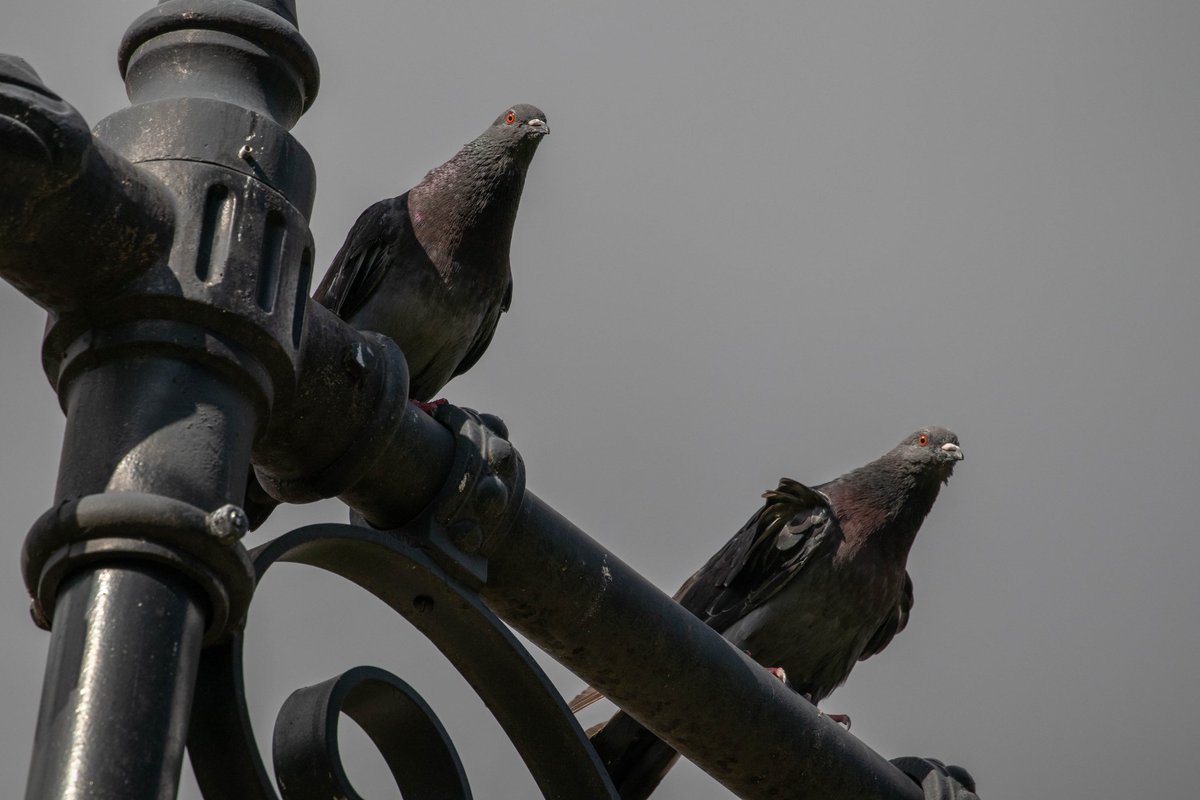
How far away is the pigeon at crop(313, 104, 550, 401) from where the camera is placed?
7.98 meters

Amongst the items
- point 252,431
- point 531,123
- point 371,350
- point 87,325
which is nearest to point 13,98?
point 87,325

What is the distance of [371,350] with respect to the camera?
9.77ft

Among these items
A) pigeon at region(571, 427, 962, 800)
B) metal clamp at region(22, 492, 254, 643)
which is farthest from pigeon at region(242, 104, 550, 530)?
metal clamp at region(22, 492, 254, 643)

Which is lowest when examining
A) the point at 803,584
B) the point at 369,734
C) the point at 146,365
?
the point at 369,734

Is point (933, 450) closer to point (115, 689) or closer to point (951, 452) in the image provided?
point (951, 452)

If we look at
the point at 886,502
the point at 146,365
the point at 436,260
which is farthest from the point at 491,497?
the point at 886,502

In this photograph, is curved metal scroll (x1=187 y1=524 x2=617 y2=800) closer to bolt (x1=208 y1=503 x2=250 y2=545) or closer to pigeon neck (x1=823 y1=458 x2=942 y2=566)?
bolt (x1=208 y1=503 x2=250 y2=545)

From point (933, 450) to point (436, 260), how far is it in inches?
124

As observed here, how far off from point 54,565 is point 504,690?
45.6 inches

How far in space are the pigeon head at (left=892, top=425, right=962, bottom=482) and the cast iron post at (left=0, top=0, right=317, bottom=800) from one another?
688cm

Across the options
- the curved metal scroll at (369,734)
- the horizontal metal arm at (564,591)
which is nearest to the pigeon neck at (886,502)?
the horizontal metal arm at (564,591)

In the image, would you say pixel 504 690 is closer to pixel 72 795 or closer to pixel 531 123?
pixel 72 795

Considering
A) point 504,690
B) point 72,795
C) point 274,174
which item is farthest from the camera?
point 504,690

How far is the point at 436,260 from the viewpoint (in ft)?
26.3
